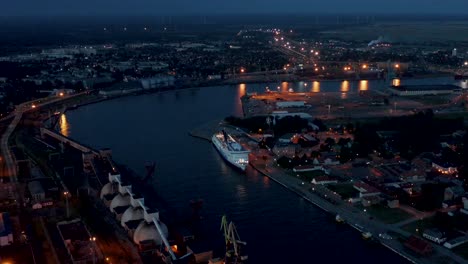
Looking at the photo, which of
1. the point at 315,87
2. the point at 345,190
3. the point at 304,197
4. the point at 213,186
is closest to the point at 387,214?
the point at 345,190

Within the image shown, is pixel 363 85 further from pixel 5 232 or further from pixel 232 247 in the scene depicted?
pixel 5 232

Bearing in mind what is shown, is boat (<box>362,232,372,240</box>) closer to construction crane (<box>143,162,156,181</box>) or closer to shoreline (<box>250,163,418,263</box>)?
shoreline (<box>250,163,418,263</box>)

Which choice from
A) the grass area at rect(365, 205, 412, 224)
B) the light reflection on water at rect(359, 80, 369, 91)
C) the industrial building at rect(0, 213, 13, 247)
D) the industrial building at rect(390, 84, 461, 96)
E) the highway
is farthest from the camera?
the light reflection on water at rect(359, 80, 369, 91)

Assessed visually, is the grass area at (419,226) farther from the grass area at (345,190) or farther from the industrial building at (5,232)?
the industrial building at (5,232)

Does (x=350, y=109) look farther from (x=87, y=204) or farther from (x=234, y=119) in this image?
(x=87, y=204)

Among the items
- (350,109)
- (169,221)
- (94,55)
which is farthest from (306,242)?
(94,55)

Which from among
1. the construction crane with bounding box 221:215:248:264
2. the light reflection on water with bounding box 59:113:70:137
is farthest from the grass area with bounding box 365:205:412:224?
the light reflection on water with bounding box 59:113:70:137
